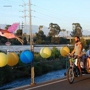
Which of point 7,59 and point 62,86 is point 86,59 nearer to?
point 62,86

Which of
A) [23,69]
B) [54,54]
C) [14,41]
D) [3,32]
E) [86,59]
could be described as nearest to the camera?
[86,59]

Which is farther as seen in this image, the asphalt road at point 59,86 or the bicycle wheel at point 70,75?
the bicycle wheel at point 70,75

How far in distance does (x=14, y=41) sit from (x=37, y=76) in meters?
38.0

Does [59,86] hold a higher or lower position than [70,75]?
lower

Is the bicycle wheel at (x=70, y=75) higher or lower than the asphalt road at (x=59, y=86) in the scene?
higher

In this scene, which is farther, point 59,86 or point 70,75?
point 70,75

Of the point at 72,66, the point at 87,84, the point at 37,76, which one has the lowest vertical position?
the point at 37,76

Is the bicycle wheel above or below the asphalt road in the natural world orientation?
above

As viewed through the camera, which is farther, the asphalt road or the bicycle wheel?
the bicycle wheel

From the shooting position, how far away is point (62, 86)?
31.6 feet

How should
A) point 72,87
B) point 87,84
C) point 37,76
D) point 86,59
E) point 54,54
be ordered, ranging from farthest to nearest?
point 54,54, point 37,76, point 86,59, point 87,84, point 72,87

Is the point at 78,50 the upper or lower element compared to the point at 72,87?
upper

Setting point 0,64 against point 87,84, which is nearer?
point 0,64

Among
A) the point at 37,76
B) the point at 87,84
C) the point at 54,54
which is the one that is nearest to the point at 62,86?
the point at 87,84
